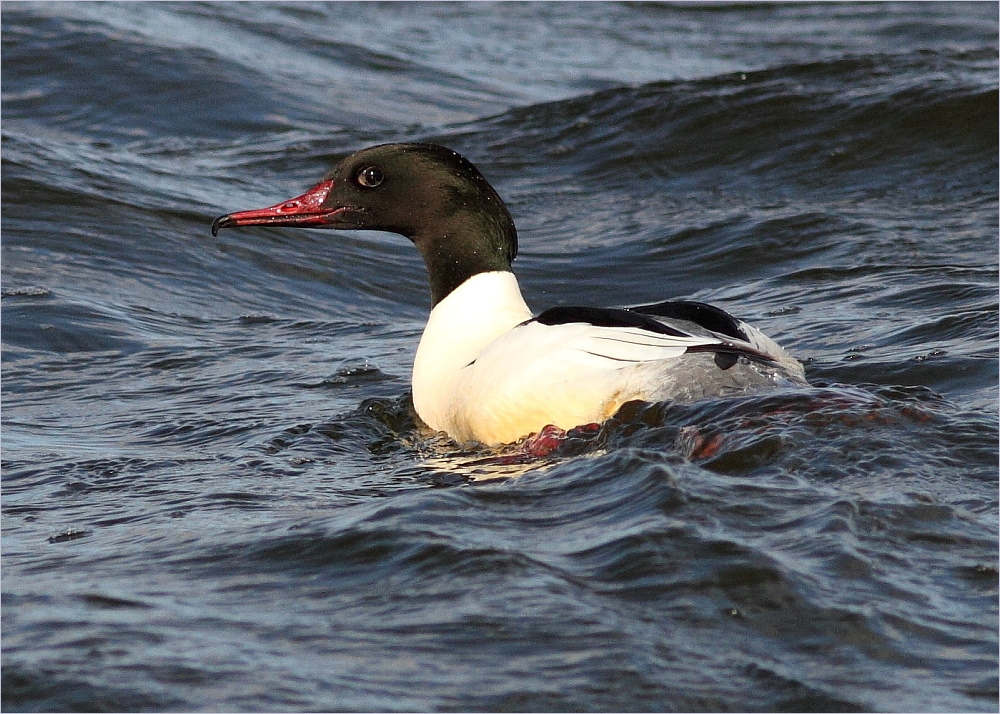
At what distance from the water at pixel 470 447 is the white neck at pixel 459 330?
231 mm

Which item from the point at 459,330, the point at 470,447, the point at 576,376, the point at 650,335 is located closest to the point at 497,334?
the point at 459,330

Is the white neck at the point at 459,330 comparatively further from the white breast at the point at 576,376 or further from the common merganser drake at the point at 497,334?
the white breast at the point at 576,376

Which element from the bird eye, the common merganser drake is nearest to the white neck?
the common merganser drake

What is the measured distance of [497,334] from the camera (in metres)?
A: 5.49

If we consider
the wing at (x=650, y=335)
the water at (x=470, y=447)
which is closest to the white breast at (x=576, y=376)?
the wing at (x=650, y=335)

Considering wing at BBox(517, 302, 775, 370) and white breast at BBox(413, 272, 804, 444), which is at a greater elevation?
wing at BBox(517, 302, 775, 370)

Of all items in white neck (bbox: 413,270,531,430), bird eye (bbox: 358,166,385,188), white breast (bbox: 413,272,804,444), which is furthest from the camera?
bird eye (bbox: 358,166,385,188)

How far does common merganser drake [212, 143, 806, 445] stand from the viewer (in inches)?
188

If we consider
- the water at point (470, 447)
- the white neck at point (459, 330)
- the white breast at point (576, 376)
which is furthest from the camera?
the white neck at point (459, 330)

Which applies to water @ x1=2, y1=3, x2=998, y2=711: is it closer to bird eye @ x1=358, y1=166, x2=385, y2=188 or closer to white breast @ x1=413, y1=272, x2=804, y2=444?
white breast @ x1=413, y1=272, x2=804, y2=444

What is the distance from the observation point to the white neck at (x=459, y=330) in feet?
17.9

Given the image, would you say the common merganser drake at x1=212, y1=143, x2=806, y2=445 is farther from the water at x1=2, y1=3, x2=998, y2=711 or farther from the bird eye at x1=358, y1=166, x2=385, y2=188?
the water at x1=2, y1=3, x2=998, y2=711

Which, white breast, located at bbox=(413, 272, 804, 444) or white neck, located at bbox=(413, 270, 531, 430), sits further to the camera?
white neck, located at bbox=(413, 270, 531, 430)

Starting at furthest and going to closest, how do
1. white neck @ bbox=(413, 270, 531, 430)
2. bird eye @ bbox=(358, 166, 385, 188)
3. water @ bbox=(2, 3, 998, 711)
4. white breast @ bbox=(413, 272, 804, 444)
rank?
bird eye @ bbox=(358, 166, 385, 188), white neck @ bbox=(413, 270, 531, 430), white breast @ bbox=(413, 272, 804, 444), water @ bbox=(2, 3, 998, 711)
